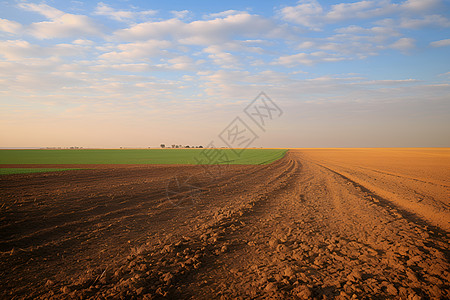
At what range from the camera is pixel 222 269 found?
4219mm

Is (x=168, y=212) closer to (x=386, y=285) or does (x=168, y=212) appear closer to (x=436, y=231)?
(x=386, y=285)

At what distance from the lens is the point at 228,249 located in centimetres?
507

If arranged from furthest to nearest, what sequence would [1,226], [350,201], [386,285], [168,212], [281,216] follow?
[350,201] → [168,212] → [281,216] → [1,226] → [386,285]

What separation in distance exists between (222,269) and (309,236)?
264 centimetres

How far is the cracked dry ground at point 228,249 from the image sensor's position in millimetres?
3631

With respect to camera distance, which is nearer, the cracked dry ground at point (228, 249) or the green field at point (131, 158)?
the cracked dry ground at point (228, 249)

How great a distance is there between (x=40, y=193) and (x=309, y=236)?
12574 millimetres

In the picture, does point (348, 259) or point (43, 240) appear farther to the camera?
point (43, 240)

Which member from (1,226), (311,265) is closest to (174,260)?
(311,265)

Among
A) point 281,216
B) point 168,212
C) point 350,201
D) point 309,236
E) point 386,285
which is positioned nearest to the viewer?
point 386,285

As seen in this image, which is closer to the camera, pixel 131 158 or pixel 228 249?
pixel 228 249

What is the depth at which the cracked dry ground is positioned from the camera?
11.9 feet

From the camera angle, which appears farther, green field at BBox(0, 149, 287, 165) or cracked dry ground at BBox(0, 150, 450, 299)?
green field at BBox(0, 149, 287, 165)

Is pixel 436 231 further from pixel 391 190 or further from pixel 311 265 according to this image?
pixel 391 190
